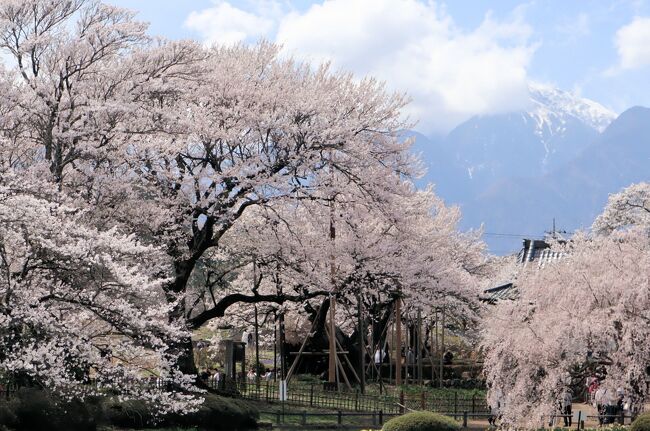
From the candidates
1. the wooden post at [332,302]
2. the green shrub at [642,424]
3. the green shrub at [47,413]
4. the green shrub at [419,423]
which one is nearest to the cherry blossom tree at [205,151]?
the wooden post at [332,302]

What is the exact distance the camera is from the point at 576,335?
63.7ft

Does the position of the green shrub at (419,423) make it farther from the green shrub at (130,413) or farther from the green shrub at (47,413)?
the green shrub at (47,413)

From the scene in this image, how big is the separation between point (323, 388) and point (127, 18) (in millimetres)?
13990

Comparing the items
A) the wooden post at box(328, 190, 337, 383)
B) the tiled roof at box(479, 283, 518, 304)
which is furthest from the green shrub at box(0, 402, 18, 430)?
the tiled roof at box(479, 283, 518, 304)

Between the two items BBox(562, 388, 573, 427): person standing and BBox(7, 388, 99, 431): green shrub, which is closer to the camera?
BBox(7, 388, 99, 431): green shrub

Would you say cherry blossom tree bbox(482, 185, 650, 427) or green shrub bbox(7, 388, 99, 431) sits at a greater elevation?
cherry blossom tree bbox(482, 185, 650, 427)

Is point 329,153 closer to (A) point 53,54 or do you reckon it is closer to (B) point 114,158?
(B) point 114,158

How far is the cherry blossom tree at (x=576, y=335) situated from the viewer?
762 inches

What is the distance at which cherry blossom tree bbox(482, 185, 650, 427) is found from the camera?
1934 centimetres

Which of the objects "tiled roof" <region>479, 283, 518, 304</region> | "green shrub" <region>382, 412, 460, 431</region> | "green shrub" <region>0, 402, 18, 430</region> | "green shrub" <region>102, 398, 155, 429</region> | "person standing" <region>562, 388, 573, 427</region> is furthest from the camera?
"tiled roof" <region>479, 283, 518, 304</region>

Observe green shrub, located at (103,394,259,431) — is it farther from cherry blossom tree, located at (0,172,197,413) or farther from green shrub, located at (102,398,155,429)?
cherry blossom tree, located at (0,172,197,413)

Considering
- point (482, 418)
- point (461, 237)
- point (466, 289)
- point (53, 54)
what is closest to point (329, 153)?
point (53, 54)

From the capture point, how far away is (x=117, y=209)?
23.7 meters

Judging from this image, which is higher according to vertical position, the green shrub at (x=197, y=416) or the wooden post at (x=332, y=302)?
the wooden post at (x=332, y=302)
